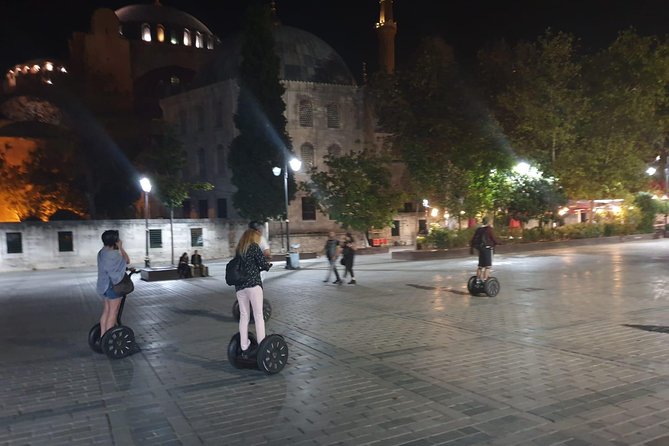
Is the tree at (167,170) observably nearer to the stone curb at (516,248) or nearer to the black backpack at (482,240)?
the stone curb at (516,248)

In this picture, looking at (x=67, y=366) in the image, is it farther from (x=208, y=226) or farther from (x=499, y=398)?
(x=208, y=226)

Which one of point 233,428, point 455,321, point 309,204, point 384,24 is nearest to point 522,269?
point 455,321

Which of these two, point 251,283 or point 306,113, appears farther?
point 306,113

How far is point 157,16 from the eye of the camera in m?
60.0

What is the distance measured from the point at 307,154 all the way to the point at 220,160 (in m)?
6.74

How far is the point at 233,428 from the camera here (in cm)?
513

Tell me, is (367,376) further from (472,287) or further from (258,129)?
(258,129)

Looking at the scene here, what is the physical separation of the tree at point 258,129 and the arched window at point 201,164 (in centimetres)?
806

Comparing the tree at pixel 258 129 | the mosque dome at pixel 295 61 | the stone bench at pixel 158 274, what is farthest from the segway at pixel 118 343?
the mosque dome at pixel 295 61

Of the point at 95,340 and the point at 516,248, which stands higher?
the point at 516,248

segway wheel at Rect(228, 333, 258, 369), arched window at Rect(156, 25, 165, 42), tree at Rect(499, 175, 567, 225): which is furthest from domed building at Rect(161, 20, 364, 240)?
segway wheel at Rect(228, 333, 258, 369)

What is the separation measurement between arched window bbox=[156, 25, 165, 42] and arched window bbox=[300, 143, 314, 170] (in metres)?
24.6

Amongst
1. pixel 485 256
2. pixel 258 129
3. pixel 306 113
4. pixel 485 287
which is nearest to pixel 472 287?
pixel 485 287

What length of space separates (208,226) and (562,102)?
71.2 feet
